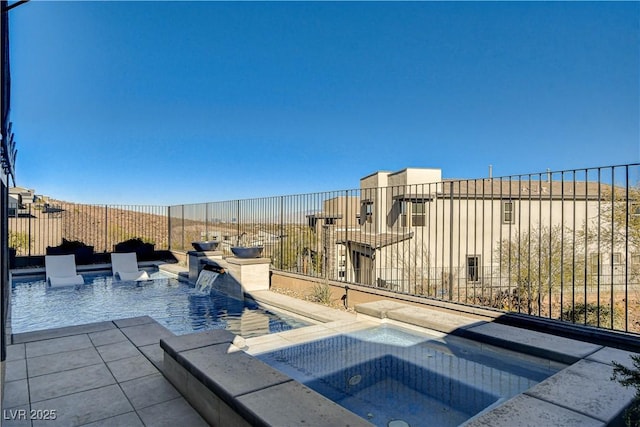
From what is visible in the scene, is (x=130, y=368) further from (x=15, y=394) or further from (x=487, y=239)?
(x=487, y=239)

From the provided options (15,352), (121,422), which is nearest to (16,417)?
(121,422)

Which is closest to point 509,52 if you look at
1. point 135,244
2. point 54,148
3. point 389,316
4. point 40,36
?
point 389,316

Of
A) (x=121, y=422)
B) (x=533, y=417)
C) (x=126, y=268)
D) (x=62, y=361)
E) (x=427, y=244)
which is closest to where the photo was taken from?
(x=533, y=417)

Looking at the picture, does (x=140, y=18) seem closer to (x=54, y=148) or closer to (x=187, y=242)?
(x=187, y=242)

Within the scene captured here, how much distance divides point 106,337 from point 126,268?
802 centimetres

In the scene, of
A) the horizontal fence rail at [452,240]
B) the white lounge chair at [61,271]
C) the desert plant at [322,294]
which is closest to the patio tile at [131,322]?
the desert plant at [322,294]

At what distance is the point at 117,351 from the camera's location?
378cm

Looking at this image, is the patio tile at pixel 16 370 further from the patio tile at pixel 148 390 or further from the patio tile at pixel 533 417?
the patio tile at pixel 533 417

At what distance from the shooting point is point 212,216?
1283 cm

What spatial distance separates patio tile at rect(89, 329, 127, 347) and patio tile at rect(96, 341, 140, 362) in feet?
0.44

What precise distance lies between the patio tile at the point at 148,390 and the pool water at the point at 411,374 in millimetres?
1055

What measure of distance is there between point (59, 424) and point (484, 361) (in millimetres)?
3693

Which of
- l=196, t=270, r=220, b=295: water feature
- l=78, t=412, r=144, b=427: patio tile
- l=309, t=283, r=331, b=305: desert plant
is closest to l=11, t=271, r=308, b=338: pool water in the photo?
l=196, t=270, r=220, b=295: water feature

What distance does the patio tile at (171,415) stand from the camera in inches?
96.6
